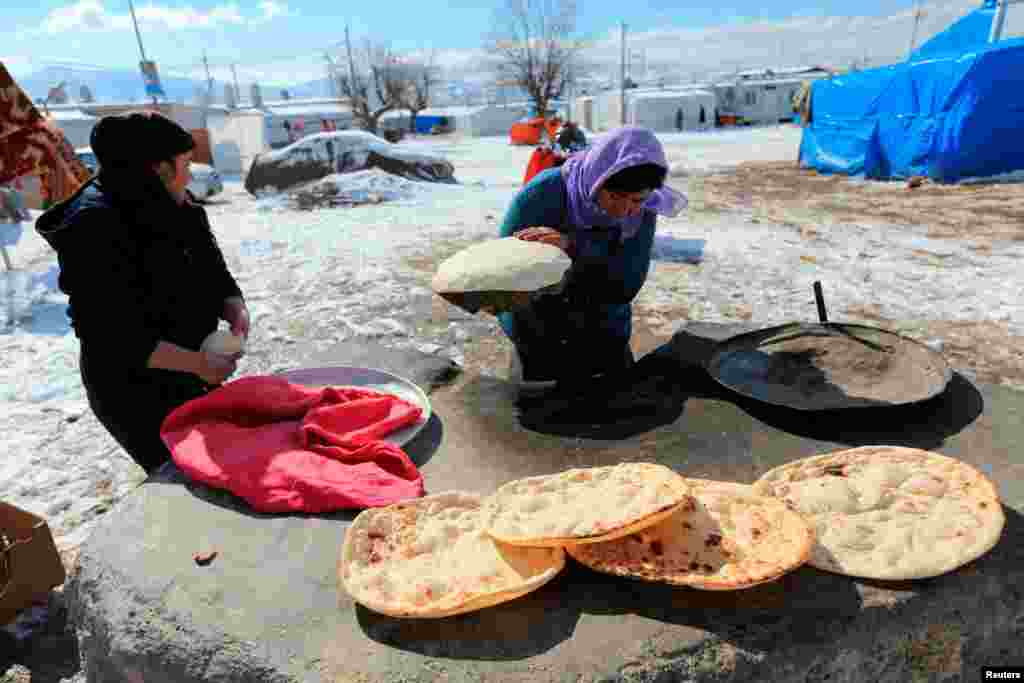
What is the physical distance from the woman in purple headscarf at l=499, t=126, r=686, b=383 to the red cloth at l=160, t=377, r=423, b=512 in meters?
0.76

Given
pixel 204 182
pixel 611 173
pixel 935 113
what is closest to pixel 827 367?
pixel 611 173

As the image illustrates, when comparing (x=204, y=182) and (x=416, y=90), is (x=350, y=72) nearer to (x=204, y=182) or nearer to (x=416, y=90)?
(x=416, y=90)

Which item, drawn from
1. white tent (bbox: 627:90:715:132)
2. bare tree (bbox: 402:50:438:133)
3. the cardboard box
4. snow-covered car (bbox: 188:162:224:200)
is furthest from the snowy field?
bare tree (bbox: 402:50:438:133)

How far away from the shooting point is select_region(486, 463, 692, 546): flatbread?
4.36ft

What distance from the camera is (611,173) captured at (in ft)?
7.22

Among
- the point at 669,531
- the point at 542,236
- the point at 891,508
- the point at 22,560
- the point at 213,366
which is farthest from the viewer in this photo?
the point at 542,236

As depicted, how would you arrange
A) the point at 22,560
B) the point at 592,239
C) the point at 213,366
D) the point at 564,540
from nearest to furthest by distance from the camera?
1. the point at 564,540
2. the point at 213,366
3. the point at 22,560
4. the point at 592,239

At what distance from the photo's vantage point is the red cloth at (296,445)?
1736 mm

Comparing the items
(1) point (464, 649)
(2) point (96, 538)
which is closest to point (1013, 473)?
(1) point (464, 649)

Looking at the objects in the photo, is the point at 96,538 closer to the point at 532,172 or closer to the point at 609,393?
the point at 609,393

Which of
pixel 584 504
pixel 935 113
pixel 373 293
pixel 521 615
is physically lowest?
pixel 373 293

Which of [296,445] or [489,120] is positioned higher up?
[489,120]

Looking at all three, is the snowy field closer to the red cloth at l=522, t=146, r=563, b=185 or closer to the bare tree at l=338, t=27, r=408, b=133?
the red cloth at l=522, t=146, r=563, b=185

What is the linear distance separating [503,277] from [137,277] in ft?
3.91
